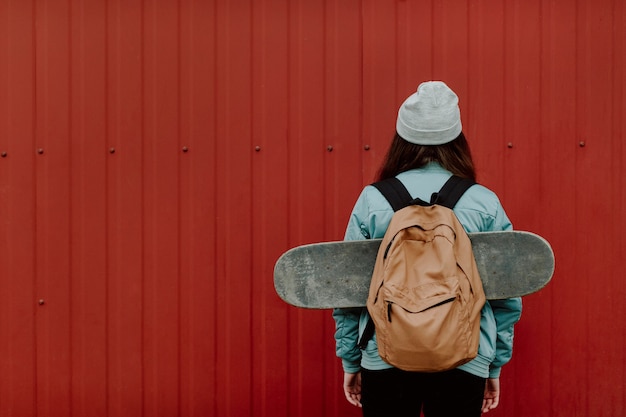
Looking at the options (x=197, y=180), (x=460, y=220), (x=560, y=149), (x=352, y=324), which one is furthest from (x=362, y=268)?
(x=560, y=149)

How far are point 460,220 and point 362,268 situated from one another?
34 cm

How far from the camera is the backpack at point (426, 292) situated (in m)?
2.10

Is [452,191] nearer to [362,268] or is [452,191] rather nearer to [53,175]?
[362,268]

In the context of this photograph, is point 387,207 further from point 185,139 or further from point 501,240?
point 185,139

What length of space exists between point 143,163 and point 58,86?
514 millimetres

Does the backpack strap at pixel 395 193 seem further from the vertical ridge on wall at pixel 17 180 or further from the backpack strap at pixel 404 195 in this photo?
the vertical ridge on wall at pixel 17 180

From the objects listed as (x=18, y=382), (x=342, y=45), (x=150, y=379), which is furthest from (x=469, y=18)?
(x=18, y=382)

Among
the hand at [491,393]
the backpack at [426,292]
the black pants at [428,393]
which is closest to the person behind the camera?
the backpack at [426,292]

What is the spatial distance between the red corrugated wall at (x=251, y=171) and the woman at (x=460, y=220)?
1.10 m

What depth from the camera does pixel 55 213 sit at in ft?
11.6

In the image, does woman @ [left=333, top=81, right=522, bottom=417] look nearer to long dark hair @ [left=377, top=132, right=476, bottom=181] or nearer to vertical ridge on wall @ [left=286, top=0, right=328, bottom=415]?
long dark hair @ [left=377, top=132, right=476, bottom=181]

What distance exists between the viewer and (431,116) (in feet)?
7.73

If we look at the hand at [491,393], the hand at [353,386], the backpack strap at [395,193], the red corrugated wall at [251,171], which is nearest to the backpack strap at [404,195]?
the backpack strap at [395,193]

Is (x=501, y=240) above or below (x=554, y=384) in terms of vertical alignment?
above
